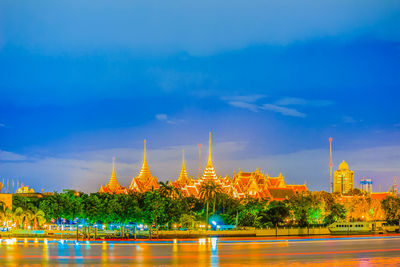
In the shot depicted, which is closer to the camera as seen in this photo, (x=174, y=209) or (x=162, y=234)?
(x=162, y=234)

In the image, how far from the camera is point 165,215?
242ft

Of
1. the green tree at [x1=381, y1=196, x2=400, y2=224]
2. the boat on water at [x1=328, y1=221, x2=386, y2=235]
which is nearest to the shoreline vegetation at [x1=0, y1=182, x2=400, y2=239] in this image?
the boat on water at [x1=328, y1=221, x2=386, y2=235]

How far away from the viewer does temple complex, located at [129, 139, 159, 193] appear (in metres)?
132

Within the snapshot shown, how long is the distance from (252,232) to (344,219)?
1311 inches

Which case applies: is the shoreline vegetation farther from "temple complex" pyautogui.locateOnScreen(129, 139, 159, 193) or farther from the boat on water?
"temple complex" pyautogui.locateOnScreen(129, 139, 159, 193)

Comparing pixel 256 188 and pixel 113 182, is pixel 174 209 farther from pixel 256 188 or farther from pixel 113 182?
pixel 113 182

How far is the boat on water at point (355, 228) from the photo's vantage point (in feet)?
318

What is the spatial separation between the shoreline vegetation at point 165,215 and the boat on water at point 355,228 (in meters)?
1.23

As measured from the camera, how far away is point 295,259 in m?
39.7

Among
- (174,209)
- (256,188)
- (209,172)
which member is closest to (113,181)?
(209,172)

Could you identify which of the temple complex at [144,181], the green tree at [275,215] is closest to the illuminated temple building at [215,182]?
the temple complex at [144,181]

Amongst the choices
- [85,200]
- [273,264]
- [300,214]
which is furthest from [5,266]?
[300,214]

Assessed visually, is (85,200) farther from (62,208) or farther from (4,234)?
(4,234)

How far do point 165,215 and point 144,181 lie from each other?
68761mm
